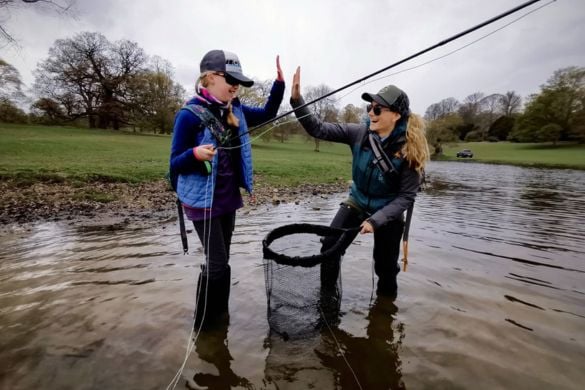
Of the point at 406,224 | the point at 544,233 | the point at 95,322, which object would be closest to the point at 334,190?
the point at 544,233

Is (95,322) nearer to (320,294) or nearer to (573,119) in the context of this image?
(320,294)

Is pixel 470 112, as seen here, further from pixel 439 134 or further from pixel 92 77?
pixel 92 77

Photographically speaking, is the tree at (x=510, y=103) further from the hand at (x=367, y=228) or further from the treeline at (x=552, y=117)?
the hand at (x=367, y=228)

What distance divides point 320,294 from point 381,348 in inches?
29.3

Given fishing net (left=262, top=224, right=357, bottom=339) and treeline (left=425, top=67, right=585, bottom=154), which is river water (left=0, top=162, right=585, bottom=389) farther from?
treeline (left=425, top=67, right=585, bottom=154)

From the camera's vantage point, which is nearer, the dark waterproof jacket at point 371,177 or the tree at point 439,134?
the dark waterproof jacket at point 371,177

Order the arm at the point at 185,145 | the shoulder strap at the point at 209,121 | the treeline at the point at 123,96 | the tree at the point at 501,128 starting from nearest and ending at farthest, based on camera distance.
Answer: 1. the arm at the point at 185,145
2. the shoulder strap at the point at 209,121
3. the treeline at the point at 123,96
4. the tree at the point at 501,128

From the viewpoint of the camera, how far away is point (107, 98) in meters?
51.4

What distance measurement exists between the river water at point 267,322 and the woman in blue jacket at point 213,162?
0.63m

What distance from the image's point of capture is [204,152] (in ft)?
8.18

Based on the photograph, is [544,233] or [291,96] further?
[544,233]

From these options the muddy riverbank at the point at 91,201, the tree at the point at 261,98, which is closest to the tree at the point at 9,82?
the tree at the point at 261,98

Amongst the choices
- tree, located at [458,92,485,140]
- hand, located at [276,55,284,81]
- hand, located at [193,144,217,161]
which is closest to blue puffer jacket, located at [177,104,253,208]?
hand, located at [193,144,217,161]

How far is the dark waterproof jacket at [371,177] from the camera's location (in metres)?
3.24
